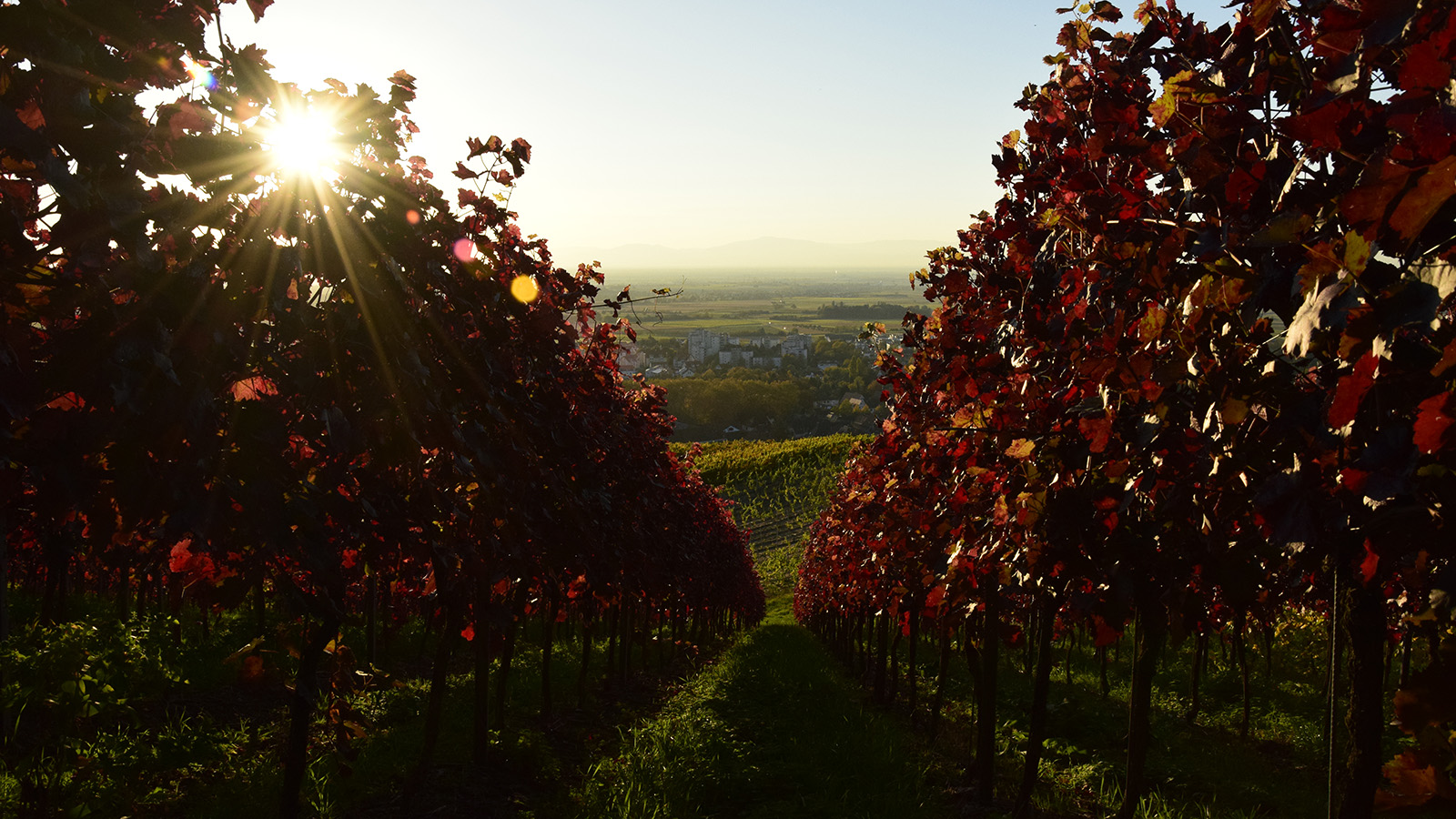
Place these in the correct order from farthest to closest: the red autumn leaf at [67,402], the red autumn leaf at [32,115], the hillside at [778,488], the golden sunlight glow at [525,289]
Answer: the hillside at [778,488] → the golden sunlight glow at [525,289] → the red autumn leaf at [67,402] → the red autumn leaf at [32,115]

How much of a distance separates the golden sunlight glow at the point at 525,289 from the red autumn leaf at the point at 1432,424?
3935 millimetres

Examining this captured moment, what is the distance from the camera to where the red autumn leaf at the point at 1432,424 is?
1289 mm

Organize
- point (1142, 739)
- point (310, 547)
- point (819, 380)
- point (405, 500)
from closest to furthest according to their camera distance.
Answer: point (310, 547)
point (405, 500)
point (1142, 739)
point (819, 380)

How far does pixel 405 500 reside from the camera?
12.6 ft

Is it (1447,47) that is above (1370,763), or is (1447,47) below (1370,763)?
above

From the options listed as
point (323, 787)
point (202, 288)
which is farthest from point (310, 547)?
point (323, 787)

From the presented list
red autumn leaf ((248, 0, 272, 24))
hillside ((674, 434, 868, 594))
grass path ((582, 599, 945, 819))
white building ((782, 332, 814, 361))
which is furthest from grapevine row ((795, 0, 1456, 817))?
white building ((782, 332, 814, 361))

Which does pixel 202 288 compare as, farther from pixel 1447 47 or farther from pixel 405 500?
pixel 1447 47

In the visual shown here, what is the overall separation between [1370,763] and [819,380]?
124 m

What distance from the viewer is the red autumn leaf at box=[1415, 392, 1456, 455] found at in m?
1.29

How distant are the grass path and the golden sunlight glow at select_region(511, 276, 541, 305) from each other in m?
3.57

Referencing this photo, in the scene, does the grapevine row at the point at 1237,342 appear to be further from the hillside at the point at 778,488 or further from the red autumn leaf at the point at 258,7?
the hillside at the point at 778,488

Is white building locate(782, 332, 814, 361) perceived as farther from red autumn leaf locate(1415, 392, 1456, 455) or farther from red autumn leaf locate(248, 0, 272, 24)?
red autumn leaf locate(1415, 392, 1456, 455)

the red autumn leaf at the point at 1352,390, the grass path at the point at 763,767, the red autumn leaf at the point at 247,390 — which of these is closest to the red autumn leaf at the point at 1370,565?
the red autumn leaf at the point at 1352,390
